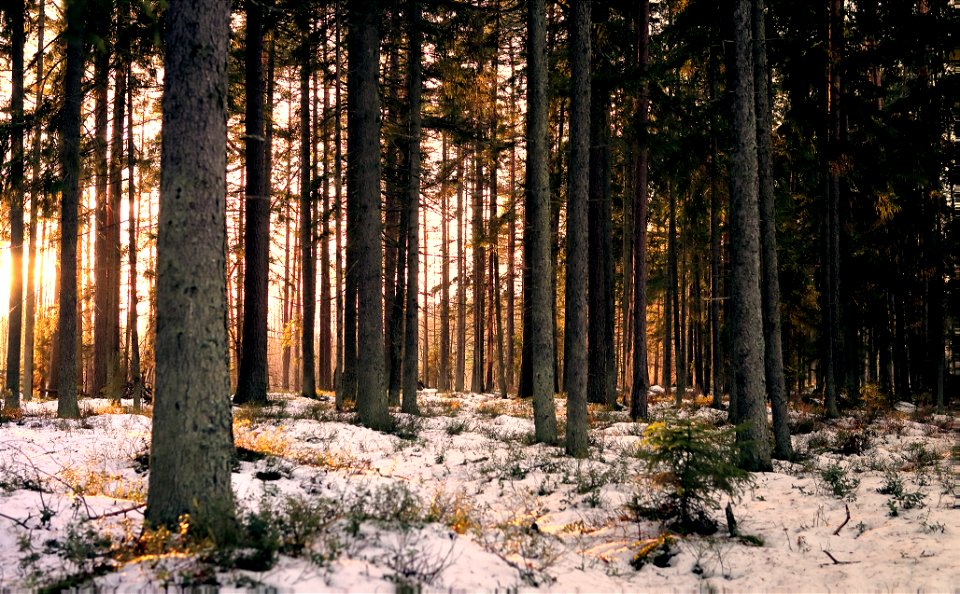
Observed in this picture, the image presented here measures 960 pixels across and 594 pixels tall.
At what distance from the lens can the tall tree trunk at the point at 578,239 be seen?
10377mm

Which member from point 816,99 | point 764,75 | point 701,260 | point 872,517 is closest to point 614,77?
point 764,75

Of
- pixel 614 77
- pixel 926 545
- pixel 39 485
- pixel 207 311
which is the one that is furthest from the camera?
pixel 614 77

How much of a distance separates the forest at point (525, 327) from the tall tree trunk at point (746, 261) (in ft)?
0.15

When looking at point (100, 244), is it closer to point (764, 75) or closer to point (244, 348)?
point (244, 348)

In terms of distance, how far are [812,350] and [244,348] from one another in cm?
2484

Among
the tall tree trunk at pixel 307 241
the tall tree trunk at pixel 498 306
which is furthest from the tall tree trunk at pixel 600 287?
the tall tree trunk at pixel 498 306

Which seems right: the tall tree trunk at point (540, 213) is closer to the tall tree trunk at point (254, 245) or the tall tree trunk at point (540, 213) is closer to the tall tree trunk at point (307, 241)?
the tall tree trunk at point (307, 241)

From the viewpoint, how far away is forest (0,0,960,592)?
16.1 feet

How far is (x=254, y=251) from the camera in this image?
48.4ft

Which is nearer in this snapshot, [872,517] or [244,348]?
[872,517]

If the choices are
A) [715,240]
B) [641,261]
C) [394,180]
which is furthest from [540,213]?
[394,180]

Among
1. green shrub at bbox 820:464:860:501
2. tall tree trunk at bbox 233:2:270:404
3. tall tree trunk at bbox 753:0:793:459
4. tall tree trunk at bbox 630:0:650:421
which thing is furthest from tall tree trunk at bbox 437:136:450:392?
green shrub at bbox 820:464:860:501

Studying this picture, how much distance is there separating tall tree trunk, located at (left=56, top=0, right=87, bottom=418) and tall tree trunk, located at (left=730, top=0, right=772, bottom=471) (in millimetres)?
12676

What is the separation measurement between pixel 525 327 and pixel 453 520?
51.6 feet
